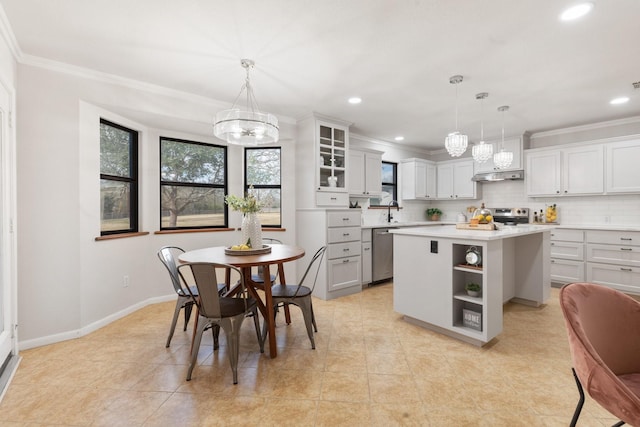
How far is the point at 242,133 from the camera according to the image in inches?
108

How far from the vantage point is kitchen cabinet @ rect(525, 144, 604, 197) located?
450cm

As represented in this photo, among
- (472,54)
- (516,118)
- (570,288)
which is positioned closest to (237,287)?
(570,288)

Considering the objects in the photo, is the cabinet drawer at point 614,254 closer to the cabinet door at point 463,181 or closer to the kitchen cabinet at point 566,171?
the kitchen cabinet at point 566,171

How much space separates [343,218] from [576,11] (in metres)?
2.96

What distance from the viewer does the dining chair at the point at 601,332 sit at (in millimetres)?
1222

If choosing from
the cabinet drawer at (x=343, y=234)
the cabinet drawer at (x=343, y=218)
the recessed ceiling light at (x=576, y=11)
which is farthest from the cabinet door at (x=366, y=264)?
the recessed ceiling light at (x=576, y=11)

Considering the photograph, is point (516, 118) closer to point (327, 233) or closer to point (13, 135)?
point (327, 233)

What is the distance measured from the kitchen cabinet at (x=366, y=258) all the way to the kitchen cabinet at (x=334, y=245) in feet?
0.42

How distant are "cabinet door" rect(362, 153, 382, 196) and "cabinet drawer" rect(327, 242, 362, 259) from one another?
115 cm

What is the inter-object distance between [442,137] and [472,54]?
319 centimetres

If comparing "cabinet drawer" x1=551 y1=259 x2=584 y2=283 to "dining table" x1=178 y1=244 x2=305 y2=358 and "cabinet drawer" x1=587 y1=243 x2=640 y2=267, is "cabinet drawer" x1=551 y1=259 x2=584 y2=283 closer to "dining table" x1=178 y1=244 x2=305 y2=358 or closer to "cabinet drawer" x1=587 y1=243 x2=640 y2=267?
"cabinet drawer" x1=587 y1=243 x2=640 y2=267

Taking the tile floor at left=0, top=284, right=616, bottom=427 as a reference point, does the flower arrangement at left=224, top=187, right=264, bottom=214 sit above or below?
above

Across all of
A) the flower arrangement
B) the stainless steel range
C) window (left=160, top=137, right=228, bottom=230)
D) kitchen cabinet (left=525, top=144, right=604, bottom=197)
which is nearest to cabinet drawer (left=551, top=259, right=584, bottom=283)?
the stainless steel range

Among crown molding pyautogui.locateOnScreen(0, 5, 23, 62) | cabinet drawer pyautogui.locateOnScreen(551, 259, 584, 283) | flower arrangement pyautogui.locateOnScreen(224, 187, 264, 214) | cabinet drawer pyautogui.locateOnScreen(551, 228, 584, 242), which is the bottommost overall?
cabinet drawer pyautogui.locateOnScreen(551, 259, 584, 283)
